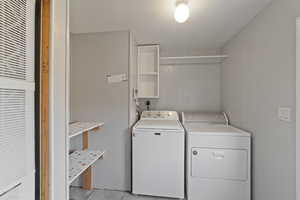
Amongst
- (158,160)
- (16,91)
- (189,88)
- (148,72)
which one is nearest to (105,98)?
(148,72)

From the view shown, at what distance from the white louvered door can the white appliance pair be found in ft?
4.39

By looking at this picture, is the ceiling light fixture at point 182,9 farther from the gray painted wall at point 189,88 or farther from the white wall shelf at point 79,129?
the gray painted wall at point 189,88

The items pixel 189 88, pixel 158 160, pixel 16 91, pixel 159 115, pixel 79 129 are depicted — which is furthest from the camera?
pixel 189 88

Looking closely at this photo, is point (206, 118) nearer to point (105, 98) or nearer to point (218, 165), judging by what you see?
point (218, 165)

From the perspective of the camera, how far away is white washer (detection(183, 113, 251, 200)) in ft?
6.12

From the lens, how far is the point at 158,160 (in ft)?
6.76

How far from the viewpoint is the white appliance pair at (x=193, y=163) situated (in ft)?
6.16

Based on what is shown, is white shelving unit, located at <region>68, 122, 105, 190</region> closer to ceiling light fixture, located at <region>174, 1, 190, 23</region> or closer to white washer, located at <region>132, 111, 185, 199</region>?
white washer, located at <region>132, 111, 185, 199</region>

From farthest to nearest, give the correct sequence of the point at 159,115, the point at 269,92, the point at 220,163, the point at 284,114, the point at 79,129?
the point at 159,115, the point at 220,163, the point at 79,129, the point at 269,92, the point at 284,114

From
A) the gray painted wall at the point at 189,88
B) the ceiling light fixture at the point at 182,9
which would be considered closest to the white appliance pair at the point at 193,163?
the gray painted wall at the point at 189,88

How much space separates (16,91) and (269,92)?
205 centimetres

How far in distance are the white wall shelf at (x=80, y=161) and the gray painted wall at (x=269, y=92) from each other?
1868 mm

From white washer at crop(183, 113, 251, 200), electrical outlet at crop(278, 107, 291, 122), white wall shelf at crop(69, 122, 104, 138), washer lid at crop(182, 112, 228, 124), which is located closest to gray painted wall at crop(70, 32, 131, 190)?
white wall shelf at crop(69, 122, 104, 138)

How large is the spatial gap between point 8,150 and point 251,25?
8.23 feet
